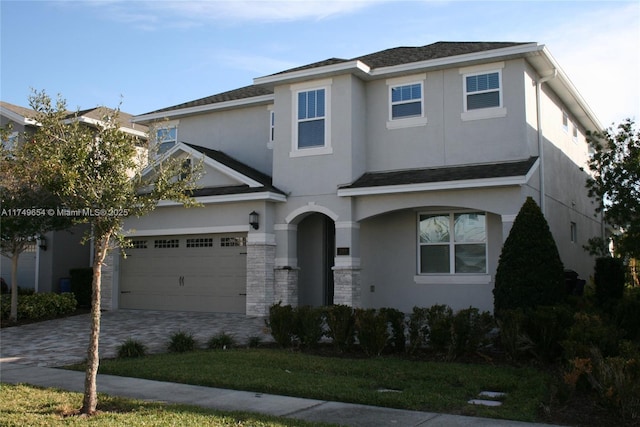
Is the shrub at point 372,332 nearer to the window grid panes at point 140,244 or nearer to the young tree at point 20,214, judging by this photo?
the young tree at point 20,214

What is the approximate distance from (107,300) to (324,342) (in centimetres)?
1009

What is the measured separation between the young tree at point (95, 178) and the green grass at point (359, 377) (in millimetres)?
2359

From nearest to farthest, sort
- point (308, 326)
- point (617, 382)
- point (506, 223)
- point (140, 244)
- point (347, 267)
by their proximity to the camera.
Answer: point (617, 382) → point (308, 326) → point (506, 223) → point (347, 267) → point (140, 244)

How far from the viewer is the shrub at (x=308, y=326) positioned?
12023 millimetres

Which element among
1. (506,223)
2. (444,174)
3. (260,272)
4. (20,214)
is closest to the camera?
(506,223)

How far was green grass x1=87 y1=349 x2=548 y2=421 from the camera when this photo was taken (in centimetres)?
787

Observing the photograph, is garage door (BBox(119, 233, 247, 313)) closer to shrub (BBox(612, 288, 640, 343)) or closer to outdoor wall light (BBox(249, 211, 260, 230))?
outdoor wall light (BBox(249, 211, 260, 230))

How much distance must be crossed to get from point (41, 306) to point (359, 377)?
12299 millimetres

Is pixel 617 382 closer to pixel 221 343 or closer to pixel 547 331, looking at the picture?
pixel 547 331

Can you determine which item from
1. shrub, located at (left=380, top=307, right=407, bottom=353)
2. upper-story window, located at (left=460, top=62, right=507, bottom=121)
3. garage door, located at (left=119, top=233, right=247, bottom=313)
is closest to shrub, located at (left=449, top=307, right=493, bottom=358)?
shrub, located at (left=380, top=307, right=407, bottom=353)

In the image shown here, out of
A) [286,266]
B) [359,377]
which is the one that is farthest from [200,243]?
[359,377]

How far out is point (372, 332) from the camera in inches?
441

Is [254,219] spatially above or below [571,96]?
below

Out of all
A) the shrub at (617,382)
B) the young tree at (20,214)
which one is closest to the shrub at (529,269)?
the shrub at (617,382)
